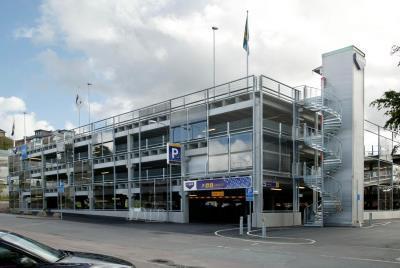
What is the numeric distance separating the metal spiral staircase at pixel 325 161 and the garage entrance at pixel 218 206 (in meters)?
4.92

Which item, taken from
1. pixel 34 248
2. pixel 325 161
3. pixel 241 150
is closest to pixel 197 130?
pixel 241 150

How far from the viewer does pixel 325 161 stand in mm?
32531

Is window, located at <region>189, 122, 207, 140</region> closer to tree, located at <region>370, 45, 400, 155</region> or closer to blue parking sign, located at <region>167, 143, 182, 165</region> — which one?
blue parking sign, located at <region>167, 143, 182, 165</region>

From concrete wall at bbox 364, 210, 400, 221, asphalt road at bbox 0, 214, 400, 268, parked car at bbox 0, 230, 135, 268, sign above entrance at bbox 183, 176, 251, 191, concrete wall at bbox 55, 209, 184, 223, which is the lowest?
concrete wall at bbox 364, 210, 400, 221

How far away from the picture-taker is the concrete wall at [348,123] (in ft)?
105

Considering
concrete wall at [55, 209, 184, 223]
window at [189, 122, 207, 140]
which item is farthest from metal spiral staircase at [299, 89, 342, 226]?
concrete wall at [55, 209, 184, 223]

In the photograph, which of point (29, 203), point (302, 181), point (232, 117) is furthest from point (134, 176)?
point (29, 203)

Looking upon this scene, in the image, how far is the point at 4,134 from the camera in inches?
5758

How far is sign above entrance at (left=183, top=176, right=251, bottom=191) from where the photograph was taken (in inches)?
1255

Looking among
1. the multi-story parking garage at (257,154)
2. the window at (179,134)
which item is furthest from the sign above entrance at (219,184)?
the window at (179,134)

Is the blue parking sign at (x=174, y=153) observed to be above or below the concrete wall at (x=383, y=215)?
above

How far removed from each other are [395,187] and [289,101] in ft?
63.6

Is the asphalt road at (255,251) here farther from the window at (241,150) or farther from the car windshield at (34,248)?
the window at (241,150)

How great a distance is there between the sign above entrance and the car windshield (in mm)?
25251
